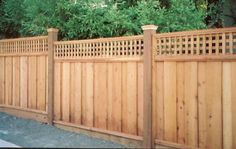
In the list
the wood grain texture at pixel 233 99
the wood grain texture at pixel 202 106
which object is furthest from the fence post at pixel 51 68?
the wood grain texture at pixel 233 99

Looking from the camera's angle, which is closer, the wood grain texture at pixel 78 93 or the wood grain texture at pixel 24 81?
the wood grain texture at pixel 78 93

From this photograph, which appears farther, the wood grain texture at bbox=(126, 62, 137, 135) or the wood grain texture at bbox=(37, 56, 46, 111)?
the wood grain texture at bbox=(37, 56, 46, 111)

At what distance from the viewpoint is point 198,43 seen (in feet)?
17.7

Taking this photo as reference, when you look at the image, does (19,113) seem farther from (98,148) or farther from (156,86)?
(156,86)

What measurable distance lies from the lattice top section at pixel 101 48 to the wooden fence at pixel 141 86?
0.6 inches

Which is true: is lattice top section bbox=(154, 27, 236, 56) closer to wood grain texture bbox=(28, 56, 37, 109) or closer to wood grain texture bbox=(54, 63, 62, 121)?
wood grain texture bbox=(54, 63, 62, 121)

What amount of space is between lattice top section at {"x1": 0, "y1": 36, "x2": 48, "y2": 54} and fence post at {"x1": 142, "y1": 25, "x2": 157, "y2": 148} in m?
3.05

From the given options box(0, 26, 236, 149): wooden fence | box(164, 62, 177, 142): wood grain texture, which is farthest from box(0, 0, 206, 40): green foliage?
box(164, 62, 177, 142): wood grain texture

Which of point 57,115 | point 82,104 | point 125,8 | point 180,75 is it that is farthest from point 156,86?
point 125,8

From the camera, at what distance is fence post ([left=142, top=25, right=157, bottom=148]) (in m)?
6.00

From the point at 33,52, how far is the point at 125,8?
7.34ft

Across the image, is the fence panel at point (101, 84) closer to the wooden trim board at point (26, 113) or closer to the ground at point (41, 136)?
the ground at point (41, 136)

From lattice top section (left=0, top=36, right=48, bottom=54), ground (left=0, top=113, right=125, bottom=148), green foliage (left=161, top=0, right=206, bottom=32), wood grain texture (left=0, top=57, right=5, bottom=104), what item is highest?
green foliage (left=161, top=0, right=206, bottom=32)

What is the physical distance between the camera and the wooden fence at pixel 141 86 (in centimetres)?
517
